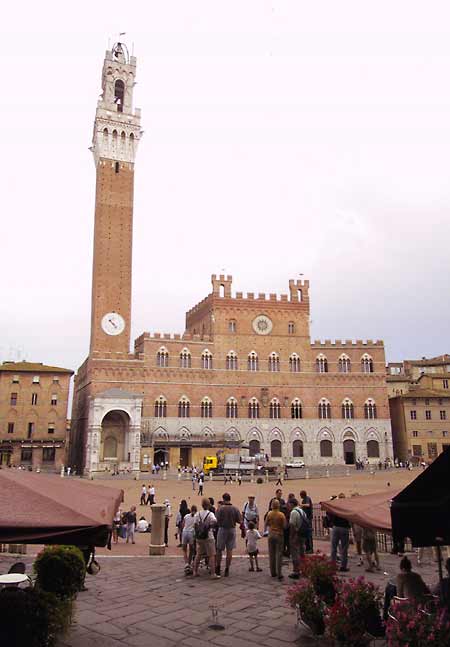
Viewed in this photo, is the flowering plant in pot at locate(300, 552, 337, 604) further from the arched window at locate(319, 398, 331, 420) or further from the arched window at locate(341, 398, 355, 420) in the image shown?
the arched window at locate(341, 398, 355, 420)

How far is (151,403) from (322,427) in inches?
638

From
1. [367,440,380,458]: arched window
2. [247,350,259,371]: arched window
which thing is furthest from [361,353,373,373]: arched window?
[247,350,259,371]: arched window

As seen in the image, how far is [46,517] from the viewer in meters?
4.63

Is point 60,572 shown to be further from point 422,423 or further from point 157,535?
point 422,423

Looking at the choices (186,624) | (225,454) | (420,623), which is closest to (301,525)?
(186,624)

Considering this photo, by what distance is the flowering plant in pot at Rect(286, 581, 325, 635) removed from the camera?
6.20 metres

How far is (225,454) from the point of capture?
43.8 m

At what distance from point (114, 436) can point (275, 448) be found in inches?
579

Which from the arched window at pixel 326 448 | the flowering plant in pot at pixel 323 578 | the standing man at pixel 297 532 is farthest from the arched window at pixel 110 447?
the flowering plant in pot at pixel 323 578

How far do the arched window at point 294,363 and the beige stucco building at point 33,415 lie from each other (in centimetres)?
2100

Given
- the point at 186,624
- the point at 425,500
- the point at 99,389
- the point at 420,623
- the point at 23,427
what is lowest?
the point at 186,624

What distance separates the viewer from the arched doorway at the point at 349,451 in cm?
4856

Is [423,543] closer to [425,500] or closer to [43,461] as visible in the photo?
[425,500]

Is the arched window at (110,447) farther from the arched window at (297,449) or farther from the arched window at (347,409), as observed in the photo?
the arched window at (347,409)
